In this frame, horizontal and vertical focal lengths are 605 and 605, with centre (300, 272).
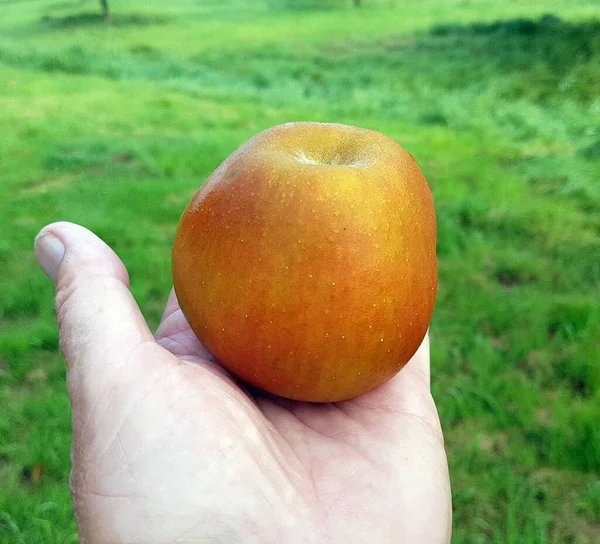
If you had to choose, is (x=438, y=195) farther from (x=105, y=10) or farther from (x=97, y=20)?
(x=105, y=10)

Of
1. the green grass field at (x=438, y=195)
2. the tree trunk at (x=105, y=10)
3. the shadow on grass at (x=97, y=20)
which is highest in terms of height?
the tree trunk at (x=105, y=10)

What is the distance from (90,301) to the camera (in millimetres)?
1715

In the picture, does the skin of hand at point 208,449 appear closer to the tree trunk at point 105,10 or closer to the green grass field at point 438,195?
the green grass field at point 438,195

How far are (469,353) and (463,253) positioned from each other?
3.41ft

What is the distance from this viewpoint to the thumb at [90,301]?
161 cm

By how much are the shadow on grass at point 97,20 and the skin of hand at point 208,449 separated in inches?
592

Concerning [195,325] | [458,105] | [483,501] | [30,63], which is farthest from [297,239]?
[30,63]

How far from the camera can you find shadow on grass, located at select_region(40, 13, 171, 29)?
49.4 ft

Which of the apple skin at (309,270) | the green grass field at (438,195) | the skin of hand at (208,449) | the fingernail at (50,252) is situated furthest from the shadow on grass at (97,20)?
the apple skin at (309,270)

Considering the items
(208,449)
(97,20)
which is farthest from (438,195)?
(97,20)

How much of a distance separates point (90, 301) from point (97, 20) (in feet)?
52.2

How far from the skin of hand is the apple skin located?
0.18 meters

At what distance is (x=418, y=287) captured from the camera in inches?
63.6

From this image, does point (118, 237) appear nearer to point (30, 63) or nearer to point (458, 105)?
point (458, 105)
